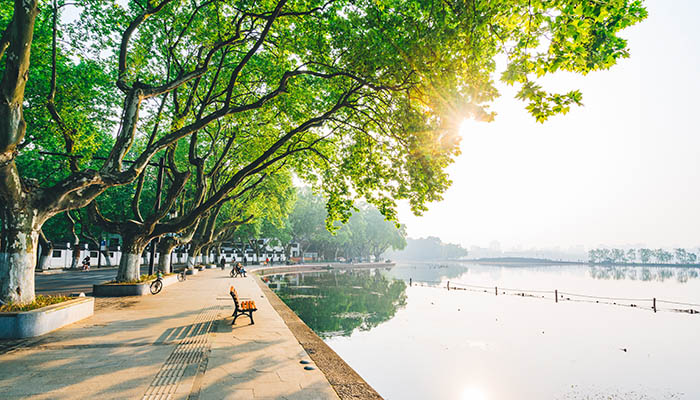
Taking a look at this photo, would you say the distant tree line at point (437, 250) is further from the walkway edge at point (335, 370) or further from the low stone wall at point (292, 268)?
the walkway edge at point (335, 370)

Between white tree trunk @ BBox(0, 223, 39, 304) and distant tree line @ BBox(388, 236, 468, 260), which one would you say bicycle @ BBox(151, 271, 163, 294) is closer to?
white tree trunk @ BBox(0, 223, 39, 304)

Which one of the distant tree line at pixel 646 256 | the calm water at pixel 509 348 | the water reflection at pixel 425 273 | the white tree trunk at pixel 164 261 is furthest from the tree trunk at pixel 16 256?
the distant tree line at pixel 646 256

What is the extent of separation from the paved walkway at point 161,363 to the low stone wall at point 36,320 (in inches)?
10.1

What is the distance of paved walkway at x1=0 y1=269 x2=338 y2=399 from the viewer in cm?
487

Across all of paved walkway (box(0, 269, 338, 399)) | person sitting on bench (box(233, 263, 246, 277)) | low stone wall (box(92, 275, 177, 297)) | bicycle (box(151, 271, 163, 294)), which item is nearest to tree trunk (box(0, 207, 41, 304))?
paved walkway (box(0, 269, 338, 399))

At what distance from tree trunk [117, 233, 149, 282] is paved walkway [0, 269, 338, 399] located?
5031 millimetres

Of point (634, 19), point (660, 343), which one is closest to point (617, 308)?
point (660, 343)

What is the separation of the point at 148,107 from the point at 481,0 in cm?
1603

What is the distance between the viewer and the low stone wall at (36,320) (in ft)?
23.6

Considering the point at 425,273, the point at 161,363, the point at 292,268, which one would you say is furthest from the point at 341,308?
the point at 425,273

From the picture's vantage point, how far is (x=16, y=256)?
7930 mm

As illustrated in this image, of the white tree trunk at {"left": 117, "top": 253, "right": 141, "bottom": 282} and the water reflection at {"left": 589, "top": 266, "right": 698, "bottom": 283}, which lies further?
the water reflection at {"left": 589, "top": 266, "right": 698, "bottom": 283}

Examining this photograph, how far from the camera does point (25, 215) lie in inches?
317

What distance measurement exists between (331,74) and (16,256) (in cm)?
896
